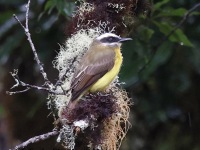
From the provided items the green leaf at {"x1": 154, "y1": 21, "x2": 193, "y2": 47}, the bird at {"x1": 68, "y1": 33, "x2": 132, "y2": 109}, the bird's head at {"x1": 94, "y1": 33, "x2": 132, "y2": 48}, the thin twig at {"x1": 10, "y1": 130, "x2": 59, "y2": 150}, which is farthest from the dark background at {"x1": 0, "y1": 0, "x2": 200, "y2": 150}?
the thin twig at {"x1": 10, "y1": 130, "x2": 59, "y2": 150}

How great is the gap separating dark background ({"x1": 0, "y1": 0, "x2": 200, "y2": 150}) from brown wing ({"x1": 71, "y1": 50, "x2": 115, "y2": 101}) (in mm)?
862

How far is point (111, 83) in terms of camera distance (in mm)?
4148

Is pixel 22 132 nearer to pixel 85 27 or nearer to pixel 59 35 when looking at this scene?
Result: pixel 59 35

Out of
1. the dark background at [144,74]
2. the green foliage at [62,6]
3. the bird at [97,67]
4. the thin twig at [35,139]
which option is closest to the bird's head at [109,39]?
the bird at [97,67]

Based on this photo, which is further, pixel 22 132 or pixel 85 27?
pixel 22 132

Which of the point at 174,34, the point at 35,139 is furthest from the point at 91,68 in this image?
the point at 174,34

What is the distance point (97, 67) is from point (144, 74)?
1.25 meters

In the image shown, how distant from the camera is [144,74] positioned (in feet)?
17.9

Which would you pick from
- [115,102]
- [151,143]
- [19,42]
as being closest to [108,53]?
[115,102]

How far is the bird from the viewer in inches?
157

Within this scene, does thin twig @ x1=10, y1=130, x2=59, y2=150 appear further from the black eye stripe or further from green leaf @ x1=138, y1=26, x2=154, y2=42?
green leaf @ x1=138, y1=26, x2=154, y2=42

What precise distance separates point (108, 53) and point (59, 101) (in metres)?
0.52

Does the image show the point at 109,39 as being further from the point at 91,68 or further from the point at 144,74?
the point at 144,74

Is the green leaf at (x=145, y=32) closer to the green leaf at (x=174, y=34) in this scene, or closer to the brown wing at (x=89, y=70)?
the green leaf at (x=174, y=34)
